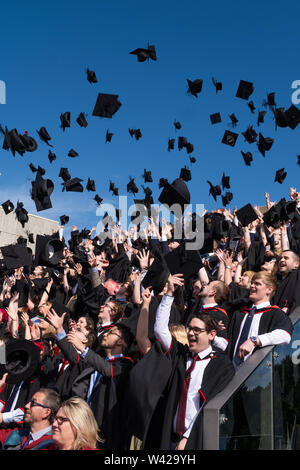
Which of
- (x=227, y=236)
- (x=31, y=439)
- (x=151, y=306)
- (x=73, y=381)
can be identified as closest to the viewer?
(x=31, y=439)

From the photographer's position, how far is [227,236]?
29.3 ft

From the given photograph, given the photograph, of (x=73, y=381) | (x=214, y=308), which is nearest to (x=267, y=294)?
(x=214, y=308)

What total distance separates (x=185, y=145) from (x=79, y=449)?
9.82 metres

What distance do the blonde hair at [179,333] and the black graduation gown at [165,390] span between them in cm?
48

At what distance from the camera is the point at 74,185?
1034cm

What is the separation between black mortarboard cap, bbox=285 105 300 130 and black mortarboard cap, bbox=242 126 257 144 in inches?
45.1

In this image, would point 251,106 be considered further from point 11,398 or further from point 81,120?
point 11,398

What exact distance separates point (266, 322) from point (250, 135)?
682 centimetres

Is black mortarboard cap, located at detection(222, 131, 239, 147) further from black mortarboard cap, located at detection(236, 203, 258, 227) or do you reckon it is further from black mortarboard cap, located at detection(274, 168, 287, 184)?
black mortarboard cap, located at detection(236, 203, 258, 227)

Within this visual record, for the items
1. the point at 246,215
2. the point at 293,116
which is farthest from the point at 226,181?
the point at 246,215

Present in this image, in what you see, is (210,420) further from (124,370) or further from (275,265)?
(275,265)

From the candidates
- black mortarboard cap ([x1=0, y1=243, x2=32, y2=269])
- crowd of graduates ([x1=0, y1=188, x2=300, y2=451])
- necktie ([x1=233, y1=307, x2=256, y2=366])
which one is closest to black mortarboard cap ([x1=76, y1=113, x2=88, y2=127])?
black mortarboard cap ([x1=0, y1=243, x2=32, y2=269])

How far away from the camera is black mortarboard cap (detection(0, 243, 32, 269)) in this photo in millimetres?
7982

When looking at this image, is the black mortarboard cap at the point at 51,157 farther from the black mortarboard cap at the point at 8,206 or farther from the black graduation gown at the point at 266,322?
the black graduation gown at the point at 266,322
